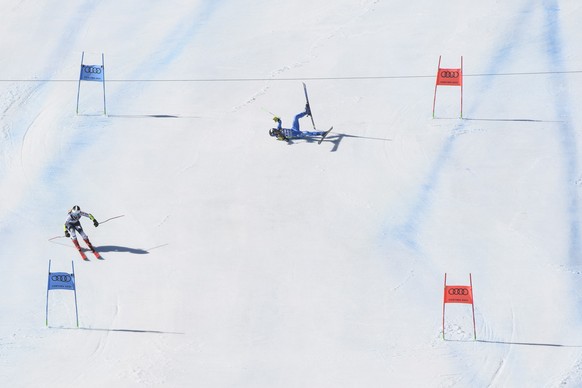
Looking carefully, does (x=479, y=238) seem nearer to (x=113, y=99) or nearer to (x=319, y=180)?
(x=319, y=180)

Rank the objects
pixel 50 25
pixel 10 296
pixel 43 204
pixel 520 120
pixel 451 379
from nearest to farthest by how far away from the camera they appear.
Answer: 1. pixel 451 379
2. pixel 10 296
3. pixel 43 204
4. pixel 520 120
5. pixel 50 25

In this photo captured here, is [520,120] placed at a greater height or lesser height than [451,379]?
greater

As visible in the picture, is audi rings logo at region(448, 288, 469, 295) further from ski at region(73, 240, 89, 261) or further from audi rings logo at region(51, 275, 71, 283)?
ski at region(73, 240, 89, 261)

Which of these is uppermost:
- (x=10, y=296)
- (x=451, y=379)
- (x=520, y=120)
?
(x=520, y=120)

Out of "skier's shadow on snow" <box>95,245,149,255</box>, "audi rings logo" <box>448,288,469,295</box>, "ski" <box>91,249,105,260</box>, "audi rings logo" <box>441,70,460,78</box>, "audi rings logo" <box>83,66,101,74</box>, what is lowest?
"audi rings logo" <box>448,288,469,295</box>

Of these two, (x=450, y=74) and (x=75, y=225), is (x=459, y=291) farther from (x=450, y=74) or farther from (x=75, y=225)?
(x=75, y=225)

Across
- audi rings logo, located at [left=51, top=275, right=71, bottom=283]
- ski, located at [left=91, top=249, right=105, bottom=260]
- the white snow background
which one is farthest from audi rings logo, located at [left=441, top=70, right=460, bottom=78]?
audi rings logo, located at [left=51, top=275, right=71, bottom=283]

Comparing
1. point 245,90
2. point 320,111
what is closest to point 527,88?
point 320,111

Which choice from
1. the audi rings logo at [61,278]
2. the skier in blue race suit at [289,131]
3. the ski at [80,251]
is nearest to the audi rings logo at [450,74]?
the skier in blue race suit at [289,131]
